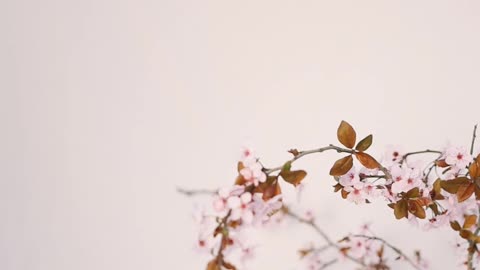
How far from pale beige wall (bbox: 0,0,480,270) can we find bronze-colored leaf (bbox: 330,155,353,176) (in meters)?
0.56

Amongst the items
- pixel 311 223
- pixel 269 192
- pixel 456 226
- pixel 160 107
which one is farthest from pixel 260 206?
pixel 160 107

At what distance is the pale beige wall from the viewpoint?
1.21 m

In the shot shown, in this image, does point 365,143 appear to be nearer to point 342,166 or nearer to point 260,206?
point 342,166

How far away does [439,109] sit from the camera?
110cm

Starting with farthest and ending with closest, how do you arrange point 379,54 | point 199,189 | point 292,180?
point 199,189 < point 379,54 < point 292,180

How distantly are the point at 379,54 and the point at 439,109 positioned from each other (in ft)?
0.73

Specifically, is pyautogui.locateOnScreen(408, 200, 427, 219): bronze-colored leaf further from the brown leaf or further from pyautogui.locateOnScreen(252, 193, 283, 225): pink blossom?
pyautogui.locateOnScreen(252, 193, 283, 225): pink blossom

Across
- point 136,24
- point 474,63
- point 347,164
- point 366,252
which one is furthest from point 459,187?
point 136,24

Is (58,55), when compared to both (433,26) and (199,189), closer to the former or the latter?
(199,189)

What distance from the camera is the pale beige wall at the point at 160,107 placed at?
1213 millimetres

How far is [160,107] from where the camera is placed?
1351 millimetres

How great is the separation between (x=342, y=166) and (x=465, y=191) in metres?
0.19

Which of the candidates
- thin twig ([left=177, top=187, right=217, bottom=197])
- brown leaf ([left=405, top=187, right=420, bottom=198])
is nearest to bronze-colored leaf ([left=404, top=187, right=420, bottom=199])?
brown leaf ([left=405, top=187, right=420, bottom=198])

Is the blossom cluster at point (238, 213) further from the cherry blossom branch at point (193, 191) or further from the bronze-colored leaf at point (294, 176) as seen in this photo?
the cherry blossom branch at point (193, 191)
